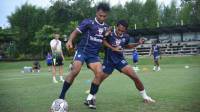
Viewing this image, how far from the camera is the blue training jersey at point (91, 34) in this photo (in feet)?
29.8

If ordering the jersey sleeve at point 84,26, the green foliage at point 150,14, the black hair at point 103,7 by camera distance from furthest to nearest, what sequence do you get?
the green foliage at point 150,14, the jersey sleeve at point 84,26, the black hair at point 103,7

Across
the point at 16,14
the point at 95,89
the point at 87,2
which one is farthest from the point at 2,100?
the point at 87,2

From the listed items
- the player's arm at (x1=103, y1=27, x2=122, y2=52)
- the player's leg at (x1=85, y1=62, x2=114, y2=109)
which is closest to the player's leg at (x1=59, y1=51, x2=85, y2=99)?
the player's leg at (x1=85, y1=62, x2=114, y2=109)

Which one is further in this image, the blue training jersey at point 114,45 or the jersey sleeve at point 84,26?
the blue training jersey at point 114,45

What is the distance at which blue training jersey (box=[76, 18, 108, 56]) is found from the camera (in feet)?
29.8

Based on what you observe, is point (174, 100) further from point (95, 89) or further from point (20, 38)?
point (20, 38)

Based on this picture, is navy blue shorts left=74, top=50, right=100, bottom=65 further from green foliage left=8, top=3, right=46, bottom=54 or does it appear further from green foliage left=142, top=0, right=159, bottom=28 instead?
green foliage left=142, top=0, right=159, bottom=28

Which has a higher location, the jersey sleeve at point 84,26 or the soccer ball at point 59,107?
the jersey sleeve at point 84,26

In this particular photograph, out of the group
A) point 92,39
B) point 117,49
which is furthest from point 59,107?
point 117,49

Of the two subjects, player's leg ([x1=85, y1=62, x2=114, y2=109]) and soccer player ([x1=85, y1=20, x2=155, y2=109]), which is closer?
player's leg ([x1=85, y1=62, x2=114, y2=109])

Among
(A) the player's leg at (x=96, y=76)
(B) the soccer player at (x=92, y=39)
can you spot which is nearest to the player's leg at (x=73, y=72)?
(B) the soccer player at (x=92, y=39)

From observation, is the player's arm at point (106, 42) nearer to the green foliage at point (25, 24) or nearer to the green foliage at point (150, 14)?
the green foliage at point (25, 24)

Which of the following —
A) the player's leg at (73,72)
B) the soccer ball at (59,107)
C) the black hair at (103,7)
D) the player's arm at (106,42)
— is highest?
the black hair at (103,7)

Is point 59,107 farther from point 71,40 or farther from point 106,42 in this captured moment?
point 106,42
